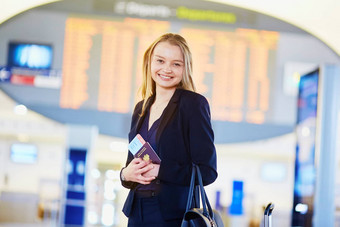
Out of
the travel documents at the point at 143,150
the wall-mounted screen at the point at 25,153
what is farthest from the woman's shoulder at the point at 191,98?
the wall-mounted screen at the point at 25,153

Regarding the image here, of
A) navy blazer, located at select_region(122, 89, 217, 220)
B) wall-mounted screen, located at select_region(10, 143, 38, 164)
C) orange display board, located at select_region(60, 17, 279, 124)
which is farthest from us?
wall-mounted screen, located at select_region(10, 143, 38, 164)

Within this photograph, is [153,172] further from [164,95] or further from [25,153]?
[25,153]

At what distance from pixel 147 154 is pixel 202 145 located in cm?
22

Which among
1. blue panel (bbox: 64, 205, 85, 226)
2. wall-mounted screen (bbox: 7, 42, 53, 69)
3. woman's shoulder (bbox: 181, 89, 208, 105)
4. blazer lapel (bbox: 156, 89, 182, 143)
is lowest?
blue panel (bbox: 64, 205, 85, 226)

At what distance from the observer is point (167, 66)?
2.45 m

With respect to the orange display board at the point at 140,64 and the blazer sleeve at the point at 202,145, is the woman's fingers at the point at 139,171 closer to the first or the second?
the blazer sleeve at the point at 202,145

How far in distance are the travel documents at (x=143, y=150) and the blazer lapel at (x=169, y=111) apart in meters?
0.05

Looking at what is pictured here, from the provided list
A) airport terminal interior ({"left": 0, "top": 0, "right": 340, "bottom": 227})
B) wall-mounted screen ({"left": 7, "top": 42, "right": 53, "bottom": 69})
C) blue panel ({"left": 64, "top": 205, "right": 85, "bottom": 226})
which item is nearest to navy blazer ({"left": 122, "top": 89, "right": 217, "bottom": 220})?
airport terminal interior ({"left": 0, "top": 0, "right": 340, "bottom": 227})

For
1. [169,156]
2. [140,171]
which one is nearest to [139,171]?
[140,171]

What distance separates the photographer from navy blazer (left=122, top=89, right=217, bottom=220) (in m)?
2.32

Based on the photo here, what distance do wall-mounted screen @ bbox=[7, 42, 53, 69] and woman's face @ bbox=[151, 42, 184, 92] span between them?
3204 mm

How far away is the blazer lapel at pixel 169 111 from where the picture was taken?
2357mm

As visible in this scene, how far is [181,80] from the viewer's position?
2.49 m

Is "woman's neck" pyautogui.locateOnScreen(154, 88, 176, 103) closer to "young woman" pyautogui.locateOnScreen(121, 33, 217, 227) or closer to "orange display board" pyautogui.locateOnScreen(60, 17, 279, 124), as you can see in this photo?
"young woman" pyautogui.locateOnScreen(121, 33, 217, 227)
